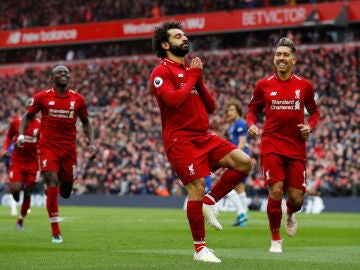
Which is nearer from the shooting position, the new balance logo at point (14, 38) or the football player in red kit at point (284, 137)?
the football player in red kit at point (284, 137)

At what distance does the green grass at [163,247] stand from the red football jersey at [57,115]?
1548 mm

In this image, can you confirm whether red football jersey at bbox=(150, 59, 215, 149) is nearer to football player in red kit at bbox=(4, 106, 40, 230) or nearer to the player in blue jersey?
the player in blue jersey

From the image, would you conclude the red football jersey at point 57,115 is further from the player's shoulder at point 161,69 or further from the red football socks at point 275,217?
the player's shoulder at point 161,69

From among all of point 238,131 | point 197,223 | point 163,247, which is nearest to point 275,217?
point 163,247

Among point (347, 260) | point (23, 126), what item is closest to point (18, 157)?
point (23, 126)

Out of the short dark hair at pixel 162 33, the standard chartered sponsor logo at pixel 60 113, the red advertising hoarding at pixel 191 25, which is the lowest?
the standard chartered sponsor logo at pixel 60 113

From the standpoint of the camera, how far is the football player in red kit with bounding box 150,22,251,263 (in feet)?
32.6

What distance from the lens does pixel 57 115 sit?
14.3 m

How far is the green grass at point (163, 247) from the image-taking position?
9750mm

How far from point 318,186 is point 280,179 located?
1808 cm

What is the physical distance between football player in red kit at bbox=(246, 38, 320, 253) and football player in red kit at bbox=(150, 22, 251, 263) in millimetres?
1313

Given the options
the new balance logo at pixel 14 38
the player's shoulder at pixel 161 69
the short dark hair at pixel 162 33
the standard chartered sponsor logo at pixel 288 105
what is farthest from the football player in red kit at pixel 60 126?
the new balance logo at pixel 14 38

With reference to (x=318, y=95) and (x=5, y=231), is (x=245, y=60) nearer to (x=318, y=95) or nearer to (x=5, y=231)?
(x=318, y=95)

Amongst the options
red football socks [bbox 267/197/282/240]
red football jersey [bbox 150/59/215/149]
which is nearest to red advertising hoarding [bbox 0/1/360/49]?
red football socks [bbox 267/197/282/240]
